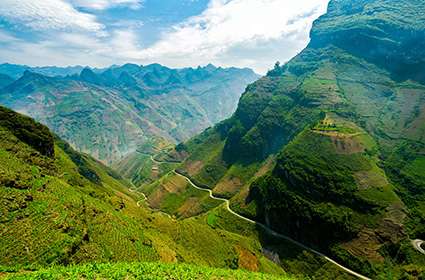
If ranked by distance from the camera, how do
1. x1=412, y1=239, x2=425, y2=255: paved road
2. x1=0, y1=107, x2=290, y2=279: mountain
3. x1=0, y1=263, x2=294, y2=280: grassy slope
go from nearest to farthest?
x1=0, y1=263, x2=294, y2=280: grassy slope < x1=0, y1=107, x2=290, y2=279: mountain < x1=412, y1=239, x2=425, y2=255: paved road

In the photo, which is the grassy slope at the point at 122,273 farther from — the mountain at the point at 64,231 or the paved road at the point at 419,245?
the paved road at the point at 419,245

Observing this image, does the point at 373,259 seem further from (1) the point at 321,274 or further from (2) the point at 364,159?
(2) the point at 364,159

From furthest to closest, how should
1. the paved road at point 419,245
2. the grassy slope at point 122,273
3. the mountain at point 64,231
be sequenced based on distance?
the paved road at point 419,245, the mountain at point 64,231, the grassy slope at point 122,273

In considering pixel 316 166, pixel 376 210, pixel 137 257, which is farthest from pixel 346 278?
pixel 137 257

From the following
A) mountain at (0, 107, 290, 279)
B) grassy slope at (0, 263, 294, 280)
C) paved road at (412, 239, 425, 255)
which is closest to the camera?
grassy slope at (0, 263, 294, 280)

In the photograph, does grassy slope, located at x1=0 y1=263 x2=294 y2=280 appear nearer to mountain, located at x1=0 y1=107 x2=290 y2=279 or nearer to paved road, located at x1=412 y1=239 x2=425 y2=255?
mountain, located at x1=0 y1=107 x2=290 y2=279

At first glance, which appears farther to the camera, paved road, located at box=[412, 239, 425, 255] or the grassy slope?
paved road, located at box=[412, 239, 425, 255]

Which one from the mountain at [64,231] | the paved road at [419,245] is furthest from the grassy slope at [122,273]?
the paved road at [419,245]

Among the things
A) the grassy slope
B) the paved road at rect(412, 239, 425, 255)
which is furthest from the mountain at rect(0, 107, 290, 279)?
the paved road at rect(412, 239, 425, 255)
